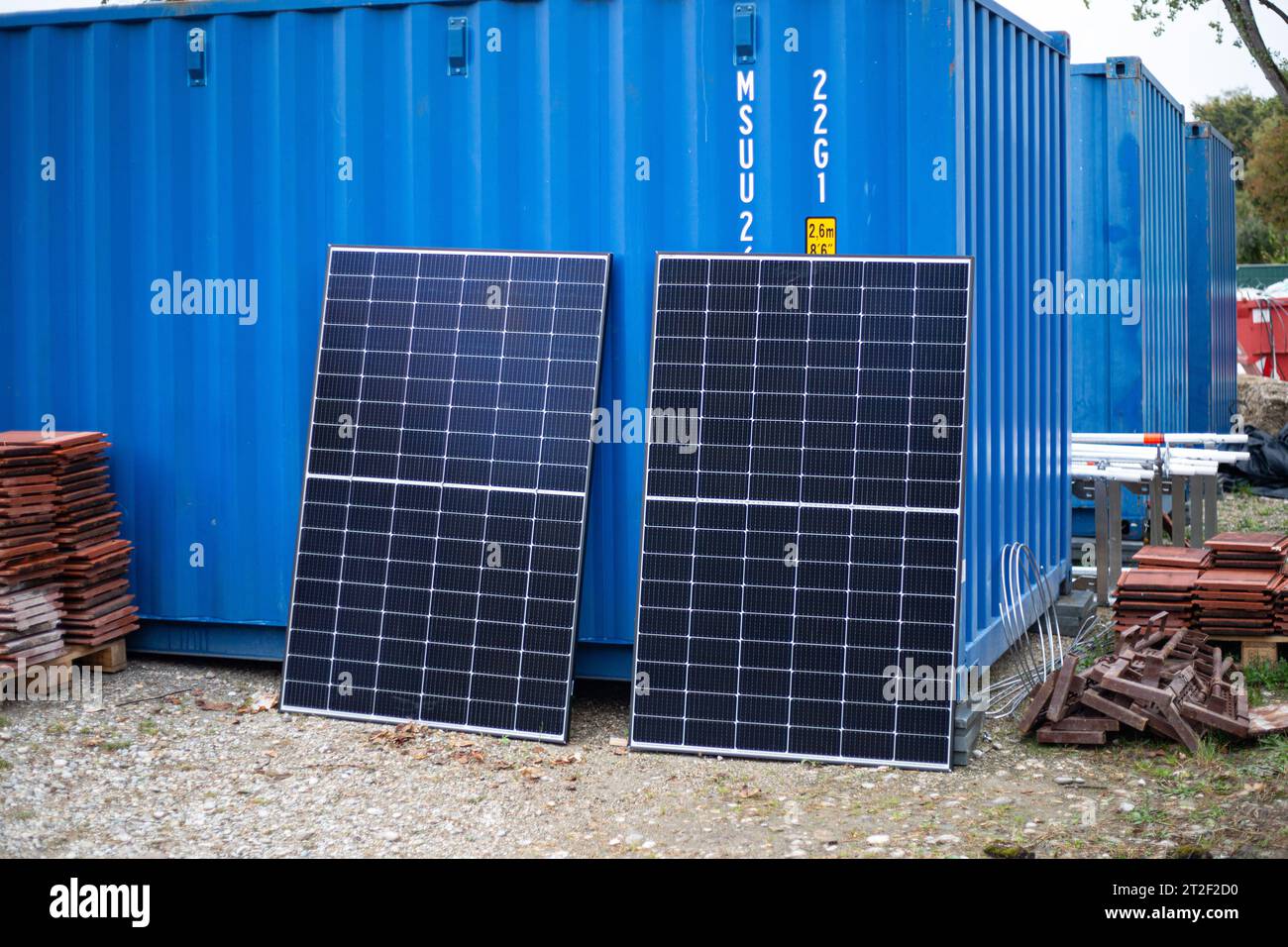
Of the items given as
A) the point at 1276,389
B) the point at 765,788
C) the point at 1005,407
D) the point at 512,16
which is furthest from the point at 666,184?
the point at 1276,389

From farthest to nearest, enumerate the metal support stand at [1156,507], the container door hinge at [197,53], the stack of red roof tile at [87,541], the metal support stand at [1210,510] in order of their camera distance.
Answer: the metal support stand at [1210,510] → the metal support stand at [1156,507] → the container door hinge at [197,53] → the stack of red roof tile at [87,541]

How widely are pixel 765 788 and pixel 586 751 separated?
1044 millimetres

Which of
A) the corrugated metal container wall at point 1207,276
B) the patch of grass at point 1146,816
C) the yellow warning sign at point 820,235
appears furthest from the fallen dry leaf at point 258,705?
the corrugated metal container wall at point 1207,276

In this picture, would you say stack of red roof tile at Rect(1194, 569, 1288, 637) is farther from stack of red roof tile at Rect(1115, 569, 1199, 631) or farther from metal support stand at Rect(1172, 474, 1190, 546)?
metal support stand at Rect(1172, 474, 1190, 546)

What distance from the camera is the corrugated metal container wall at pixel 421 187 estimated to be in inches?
299

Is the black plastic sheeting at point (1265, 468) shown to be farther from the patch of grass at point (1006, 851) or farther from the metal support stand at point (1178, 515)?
the patch of grass at point (1006, 851)

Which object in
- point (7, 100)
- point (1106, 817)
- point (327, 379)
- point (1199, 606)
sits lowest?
point (1106, 817)

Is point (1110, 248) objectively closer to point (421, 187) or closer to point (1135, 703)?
point (1135, 703)

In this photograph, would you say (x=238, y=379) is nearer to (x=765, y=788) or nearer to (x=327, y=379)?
(x=327, y=379)

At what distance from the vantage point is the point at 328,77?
8391 millimetres

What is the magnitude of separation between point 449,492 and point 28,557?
2396 mm

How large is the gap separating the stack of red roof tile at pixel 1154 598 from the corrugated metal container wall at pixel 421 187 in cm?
75

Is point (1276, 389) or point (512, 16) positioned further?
point (1276, 389)

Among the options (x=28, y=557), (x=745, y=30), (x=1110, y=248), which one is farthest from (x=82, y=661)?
(x=1110, y=248)
